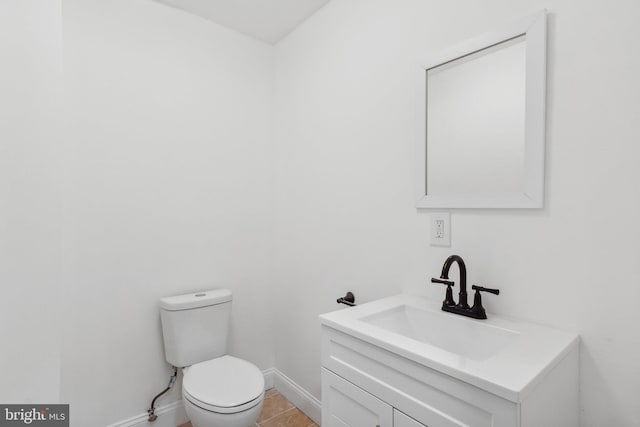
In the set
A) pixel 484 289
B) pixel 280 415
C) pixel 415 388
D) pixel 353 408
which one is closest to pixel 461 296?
pixel 484 289

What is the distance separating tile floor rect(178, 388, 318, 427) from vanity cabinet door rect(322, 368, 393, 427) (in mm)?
905

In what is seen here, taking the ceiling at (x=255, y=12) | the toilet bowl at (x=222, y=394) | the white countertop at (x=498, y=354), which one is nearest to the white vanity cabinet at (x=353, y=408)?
the white countertop at (x=498, y=354)

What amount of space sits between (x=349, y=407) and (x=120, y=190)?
1593mm

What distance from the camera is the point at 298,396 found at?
2.19 m

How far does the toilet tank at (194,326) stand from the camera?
6.19 feet

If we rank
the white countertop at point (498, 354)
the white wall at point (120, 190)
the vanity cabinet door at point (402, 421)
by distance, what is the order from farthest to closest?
the white wall at point (120, 190), the vanity cabinet door at point (402, 421), the white countertop at point (498, 354)

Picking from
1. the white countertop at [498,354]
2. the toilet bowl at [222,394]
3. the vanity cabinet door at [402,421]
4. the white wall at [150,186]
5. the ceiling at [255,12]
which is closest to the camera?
the white countertop at [498,354]

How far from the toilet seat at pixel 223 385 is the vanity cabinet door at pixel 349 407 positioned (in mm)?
462

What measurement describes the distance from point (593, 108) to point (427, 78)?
63 cm

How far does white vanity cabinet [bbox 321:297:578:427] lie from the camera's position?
0.80 m

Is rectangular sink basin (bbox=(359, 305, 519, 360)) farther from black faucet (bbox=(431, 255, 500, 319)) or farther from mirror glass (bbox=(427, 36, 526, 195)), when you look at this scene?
mirror glass (bbox=(427, 36, 526, 195))

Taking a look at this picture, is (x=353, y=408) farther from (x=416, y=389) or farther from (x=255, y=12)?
(x=255, y=12)
